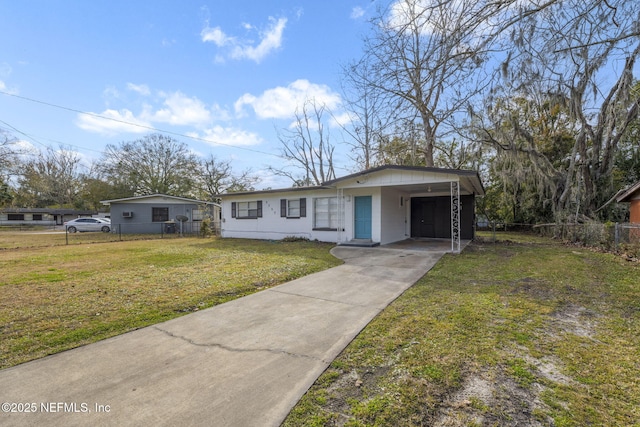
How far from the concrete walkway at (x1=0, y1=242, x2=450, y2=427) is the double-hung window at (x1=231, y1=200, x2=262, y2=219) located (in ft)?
35.1

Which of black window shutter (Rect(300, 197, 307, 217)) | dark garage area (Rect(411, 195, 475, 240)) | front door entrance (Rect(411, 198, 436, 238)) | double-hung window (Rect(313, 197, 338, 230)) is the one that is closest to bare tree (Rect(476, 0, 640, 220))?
dark garage area (Rect(411, 195, 475, 240))

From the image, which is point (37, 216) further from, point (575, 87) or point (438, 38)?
point (575, 87)

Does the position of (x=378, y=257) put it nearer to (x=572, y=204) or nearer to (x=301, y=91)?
(x=572, y=204)

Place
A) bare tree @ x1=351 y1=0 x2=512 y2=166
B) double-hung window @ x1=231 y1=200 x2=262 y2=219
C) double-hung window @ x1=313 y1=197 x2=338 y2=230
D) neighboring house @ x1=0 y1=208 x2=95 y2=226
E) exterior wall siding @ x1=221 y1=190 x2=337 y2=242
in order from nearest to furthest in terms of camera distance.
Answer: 1. bare tree @ x1=351 y1=0 x2=512 y2=166
2. double-hung window @ x1=313 y1=197 x2=338 y2=230
3. exterior wall siding @ x1=221 y1=190 x2=337 y2=242
4. double-hung window @ x1=231 y1=200 x2=262 y2=219
5. neighboring house @ x1=0 y1=208 x2=95 y2=226

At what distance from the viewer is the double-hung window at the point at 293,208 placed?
13234 millimetres

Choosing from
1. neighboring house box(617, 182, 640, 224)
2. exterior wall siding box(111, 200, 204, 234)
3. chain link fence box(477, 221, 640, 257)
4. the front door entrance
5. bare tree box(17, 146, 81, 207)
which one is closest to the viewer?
chain link fence box(477, 221, 640, 257)

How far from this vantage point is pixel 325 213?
1275 centimetres

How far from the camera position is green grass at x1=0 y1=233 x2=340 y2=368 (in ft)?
10.8

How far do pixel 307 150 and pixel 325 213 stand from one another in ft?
58.8

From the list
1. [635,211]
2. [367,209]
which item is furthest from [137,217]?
[635,211]

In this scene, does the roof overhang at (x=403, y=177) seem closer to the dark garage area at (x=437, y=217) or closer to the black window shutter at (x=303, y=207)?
the black window shutter at (x=303, y=207)

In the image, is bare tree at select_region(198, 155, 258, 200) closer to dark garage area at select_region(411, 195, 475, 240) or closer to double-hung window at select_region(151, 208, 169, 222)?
double-hung window at select_region(151, 208, 169, 222)

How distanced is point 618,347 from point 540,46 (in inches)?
188

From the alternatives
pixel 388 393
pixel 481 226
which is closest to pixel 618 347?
pixel 388 393
